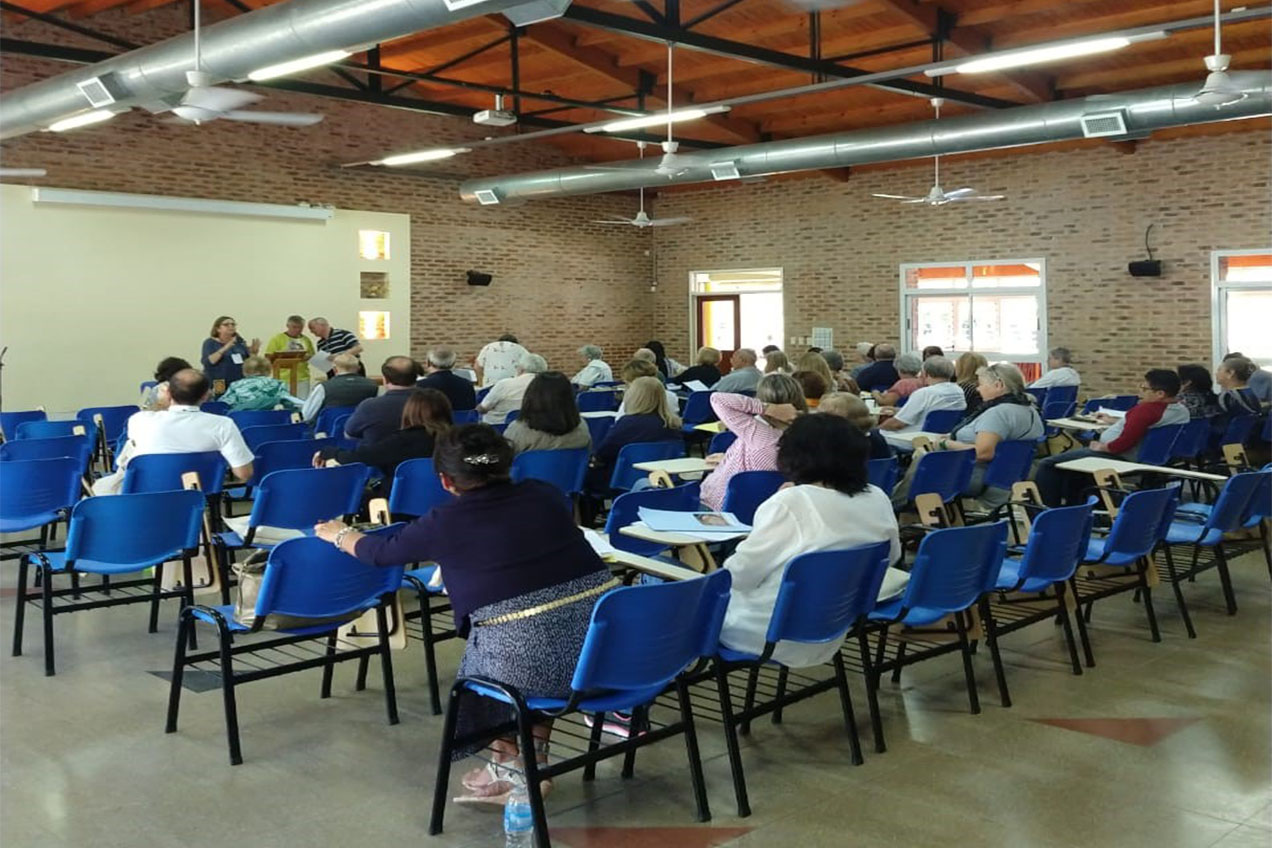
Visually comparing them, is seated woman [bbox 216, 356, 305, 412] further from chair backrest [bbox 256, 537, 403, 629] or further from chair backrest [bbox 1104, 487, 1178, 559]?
chair backrest [bbox 1104, 487, 1178, 559]

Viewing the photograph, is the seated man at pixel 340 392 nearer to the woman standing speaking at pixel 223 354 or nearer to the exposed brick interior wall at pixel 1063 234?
the woman standing speaking at pixel 223 354

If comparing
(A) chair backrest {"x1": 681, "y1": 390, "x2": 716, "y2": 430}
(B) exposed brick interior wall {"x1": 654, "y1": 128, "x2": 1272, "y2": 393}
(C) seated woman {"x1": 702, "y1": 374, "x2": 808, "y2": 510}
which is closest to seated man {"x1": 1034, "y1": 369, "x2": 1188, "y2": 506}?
(C) seated woman {"x1": 702, "y1": 374, "x2": 808, "y2": 510}

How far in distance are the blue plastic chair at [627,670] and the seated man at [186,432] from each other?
125 inches

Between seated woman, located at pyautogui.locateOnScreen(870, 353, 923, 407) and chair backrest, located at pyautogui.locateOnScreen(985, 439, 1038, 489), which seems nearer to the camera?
chair backrest, located at pyautogui.locateOnScreen(985, 439, 1038, 489)

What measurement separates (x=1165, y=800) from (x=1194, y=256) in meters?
12.6

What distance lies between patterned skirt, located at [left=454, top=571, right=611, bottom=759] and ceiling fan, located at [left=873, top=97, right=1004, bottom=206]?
33.8ft

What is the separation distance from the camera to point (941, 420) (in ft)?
29.7

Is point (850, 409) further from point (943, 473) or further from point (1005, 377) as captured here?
point (1005, 377)

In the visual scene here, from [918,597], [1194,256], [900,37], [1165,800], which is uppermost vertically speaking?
[900,37]

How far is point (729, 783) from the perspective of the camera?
3.92m

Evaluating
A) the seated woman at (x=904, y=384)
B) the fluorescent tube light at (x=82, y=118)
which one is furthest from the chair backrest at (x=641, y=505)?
the fluorescent tube light at (x=82, y=118)

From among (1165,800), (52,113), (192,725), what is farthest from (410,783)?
(52,113)

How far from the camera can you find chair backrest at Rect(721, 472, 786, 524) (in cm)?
551

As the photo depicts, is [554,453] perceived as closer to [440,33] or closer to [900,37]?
[900,37]
